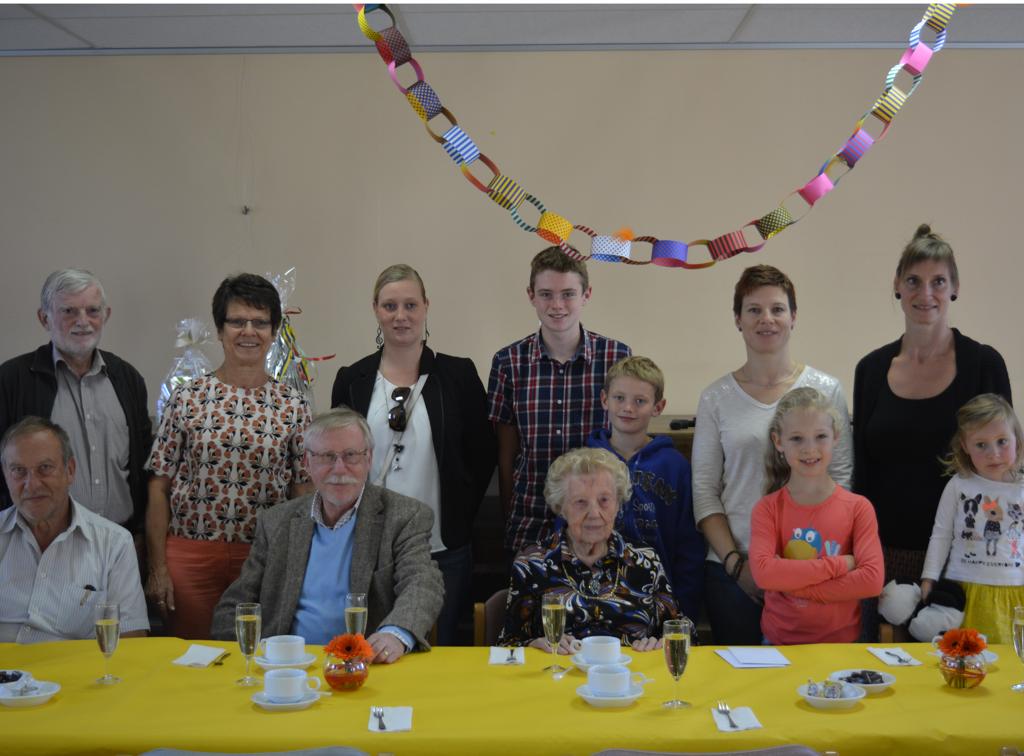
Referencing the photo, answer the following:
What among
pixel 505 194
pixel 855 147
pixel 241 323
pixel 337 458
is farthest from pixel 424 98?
pixel 855 147

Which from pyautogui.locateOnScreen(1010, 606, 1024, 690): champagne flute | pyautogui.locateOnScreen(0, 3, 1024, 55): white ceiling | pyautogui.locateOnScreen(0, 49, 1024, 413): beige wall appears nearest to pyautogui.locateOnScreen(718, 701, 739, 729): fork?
pyautogui.locateOnScreen(1010, 606, 1024, 690): champagne flute

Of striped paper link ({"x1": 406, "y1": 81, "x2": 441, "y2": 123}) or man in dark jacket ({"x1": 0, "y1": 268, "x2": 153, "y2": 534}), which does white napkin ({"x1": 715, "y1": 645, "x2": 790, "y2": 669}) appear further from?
man in dark jacket ({"x1": 0, "y1": 268, "x2": 153, "y2": 534})

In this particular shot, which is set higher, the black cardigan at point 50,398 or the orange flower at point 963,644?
the black cardigan at point 50,398

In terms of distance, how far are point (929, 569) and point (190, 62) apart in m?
3.72

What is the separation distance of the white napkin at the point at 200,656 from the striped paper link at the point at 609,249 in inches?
57.8

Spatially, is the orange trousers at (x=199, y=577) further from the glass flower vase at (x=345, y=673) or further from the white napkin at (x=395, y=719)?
the white napkin at (x=395, y=719)

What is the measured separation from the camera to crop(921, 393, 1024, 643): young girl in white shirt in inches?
111

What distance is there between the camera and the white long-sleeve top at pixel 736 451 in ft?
10.2

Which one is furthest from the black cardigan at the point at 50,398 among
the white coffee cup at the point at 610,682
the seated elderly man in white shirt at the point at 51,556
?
the white coffee cup at the point at 610,682

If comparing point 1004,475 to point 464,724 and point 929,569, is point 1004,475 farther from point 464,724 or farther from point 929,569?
point 464,724

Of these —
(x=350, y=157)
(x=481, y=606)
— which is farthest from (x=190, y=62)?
(x=481, y=606)

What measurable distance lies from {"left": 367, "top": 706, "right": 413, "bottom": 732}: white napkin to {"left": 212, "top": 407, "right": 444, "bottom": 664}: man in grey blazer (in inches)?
25.2

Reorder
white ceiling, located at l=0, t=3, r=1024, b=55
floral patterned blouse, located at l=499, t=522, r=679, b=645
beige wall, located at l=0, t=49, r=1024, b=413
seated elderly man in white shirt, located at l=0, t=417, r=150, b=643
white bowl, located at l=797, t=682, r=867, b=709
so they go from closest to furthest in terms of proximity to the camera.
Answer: white bowl, located at l=797, t=682, r=867, b=709 → floral patterned blouse, located at l=499, t=522, r=679, b=645 → seated elderly man in white shirt, located at l=0, t=417, r=150, b=643 → white ceiling, located at l=0, t=3, r=1024, b=55 → beige wall, located at l=0, t=49, r=1024, b=413

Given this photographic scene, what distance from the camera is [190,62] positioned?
471 cm
